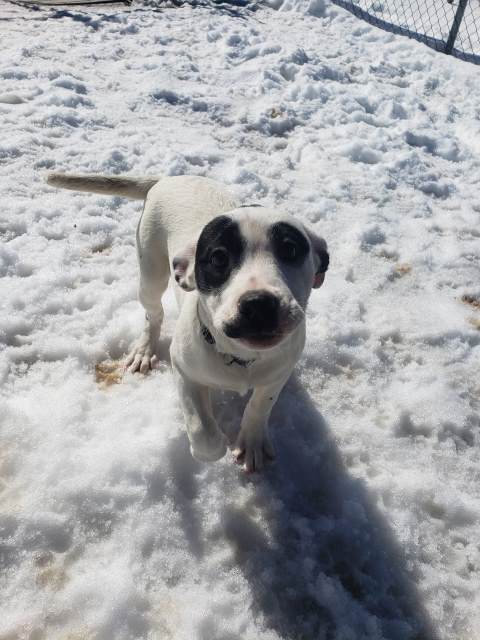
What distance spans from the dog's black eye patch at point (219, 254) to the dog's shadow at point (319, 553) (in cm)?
118

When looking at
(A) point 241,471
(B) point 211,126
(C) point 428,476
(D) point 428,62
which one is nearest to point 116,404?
(A) point 241,471

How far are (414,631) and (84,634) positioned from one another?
1.36 m

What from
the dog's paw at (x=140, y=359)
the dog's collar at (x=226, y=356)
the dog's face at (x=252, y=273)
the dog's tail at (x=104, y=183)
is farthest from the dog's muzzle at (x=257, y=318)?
the dog's tail at (x=104, y=183)

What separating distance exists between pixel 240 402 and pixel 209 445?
72 centimetres

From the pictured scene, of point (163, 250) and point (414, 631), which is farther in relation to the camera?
point (163, 250)

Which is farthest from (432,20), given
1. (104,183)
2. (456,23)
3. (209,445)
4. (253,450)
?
(209,445)

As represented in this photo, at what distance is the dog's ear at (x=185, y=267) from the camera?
7.13ft

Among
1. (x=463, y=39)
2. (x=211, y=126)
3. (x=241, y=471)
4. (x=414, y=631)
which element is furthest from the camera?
(x=463, y=39)

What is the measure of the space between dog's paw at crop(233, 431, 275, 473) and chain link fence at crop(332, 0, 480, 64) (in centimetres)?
694

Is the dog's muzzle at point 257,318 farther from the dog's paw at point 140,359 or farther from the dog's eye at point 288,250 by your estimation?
the dog's paw at point 140,359

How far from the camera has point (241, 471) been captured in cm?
270

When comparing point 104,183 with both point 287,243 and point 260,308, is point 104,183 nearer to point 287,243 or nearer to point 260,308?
point 287,243

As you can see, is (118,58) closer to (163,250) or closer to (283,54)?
(283,54)

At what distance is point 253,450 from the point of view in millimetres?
2695
